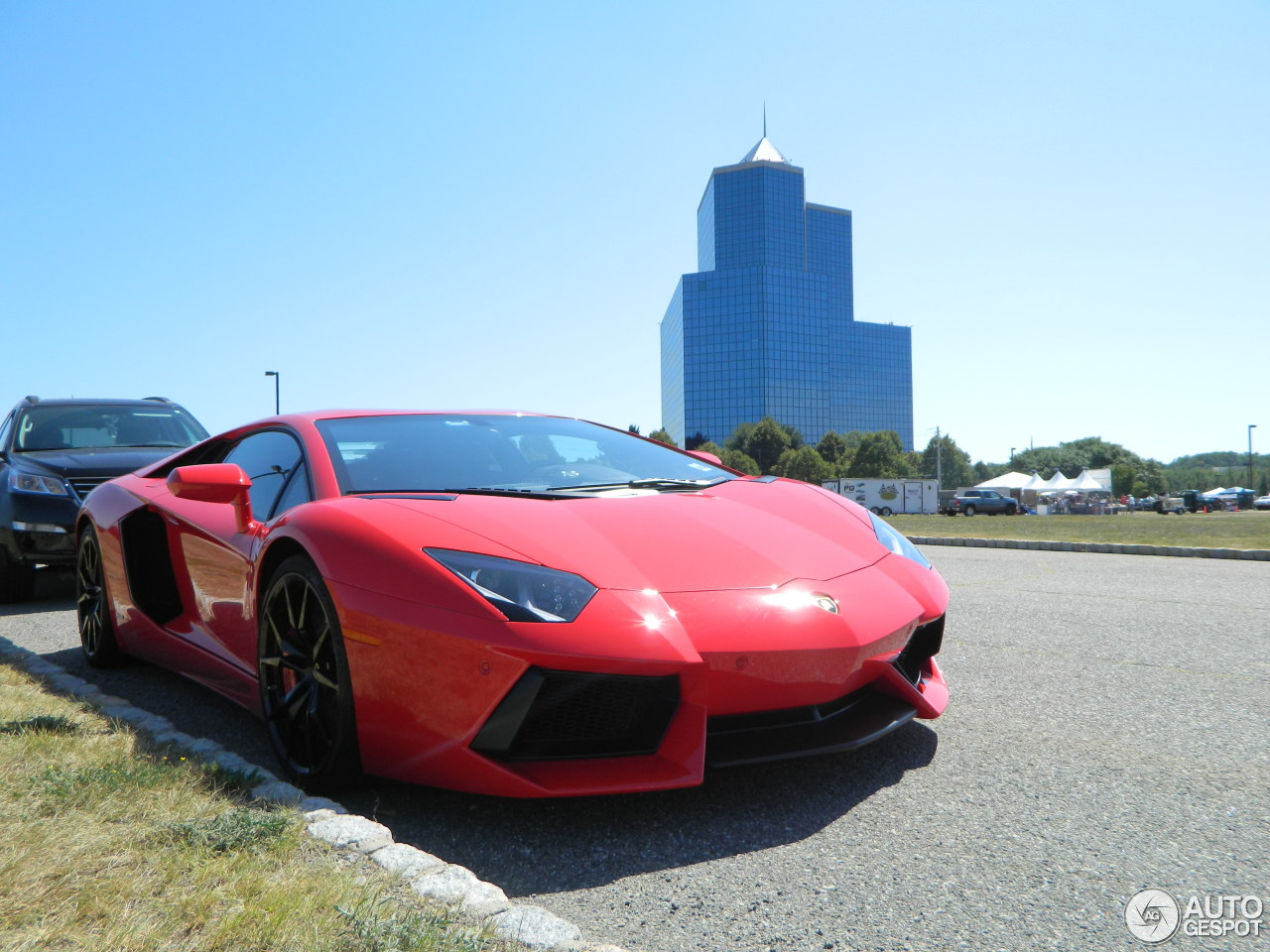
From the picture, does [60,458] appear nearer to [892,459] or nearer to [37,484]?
[37,484]

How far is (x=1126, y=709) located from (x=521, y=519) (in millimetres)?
2303

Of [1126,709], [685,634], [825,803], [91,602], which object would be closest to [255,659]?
[685,634]

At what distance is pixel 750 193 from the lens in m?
122

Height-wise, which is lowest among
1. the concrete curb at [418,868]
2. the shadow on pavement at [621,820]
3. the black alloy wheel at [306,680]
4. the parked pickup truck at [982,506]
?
the parked pickup truck at [982,506]

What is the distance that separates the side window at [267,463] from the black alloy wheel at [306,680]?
0.46 metres

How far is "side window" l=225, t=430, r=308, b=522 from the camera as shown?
128 inches

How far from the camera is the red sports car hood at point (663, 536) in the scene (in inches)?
95.7

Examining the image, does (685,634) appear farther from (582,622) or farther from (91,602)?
(91,602)

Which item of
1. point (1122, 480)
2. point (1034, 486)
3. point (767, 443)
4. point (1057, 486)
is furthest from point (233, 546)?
point (1122, 480)

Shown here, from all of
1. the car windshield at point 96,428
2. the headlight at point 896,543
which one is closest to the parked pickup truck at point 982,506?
the car windshield at point 96,428

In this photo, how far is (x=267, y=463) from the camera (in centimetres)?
350

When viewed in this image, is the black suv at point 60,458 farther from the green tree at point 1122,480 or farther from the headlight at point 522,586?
the green tree at point 1122,480

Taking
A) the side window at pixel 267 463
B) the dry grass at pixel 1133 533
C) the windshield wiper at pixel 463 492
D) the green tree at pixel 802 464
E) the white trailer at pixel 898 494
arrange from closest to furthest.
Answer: the windshield wiper at pixel 463 492 < the side window at pixel 267 463 < the dry grass at pixel 1133 533 < the white trailer at pixel 898 494 < the green tree at pixel 802 464

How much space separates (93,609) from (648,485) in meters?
3.08
